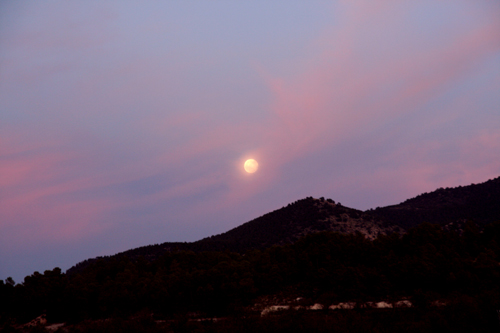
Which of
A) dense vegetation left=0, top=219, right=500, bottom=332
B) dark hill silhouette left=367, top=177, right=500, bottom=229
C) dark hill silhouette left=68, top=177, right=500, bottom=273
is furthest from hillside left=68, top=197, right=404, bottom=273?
dense vegetation left=0, top=219, right=500, bottom=332

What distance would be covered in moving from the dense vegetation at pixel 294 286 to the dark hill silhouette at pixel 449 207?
2033 inches

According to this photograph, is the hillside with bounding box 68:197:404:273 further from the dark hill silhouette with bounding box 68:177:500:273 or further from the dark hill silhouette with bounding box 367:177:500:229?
the dark hill silhouette with bounding box 367:177:500:229

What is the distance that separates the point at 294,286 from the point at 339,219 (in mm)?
54000

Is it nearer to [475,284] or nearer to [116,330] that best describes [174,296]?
[116,330]

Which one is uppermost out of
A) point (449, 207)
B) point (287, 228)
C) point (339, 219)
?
point (287, 228)

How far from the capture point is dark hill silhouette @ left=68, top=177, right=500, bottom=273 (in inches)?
3615

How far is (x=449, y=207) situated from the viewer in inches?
4252

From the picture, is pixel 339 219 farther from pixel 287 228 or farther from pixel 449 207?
pixel 449 207

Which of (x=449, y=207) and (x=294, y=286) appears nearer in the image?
(x=294, y=286)

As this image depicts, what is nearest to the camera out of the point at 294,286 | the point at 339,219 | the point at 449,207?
the point at 294,286

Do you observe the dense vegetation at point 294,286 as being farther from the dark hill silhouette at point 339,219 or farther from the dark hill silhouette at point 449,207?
the dark hill silhouette at point 449,207

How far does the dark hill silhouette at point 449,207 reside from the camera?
98.2m

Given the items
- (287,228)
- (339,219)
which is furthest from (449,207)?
(287,228)

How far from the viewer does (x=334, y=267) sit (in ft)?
Answer: 152
